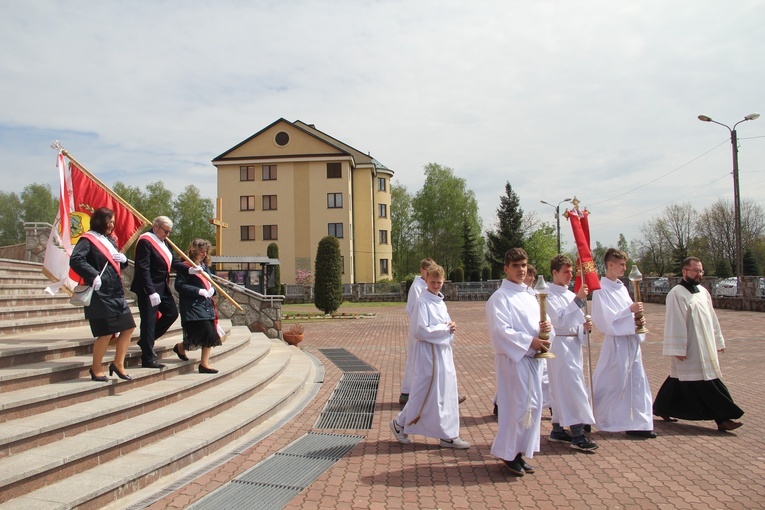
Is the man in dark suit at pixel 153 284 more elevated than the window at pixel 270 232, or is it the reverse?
the window at pixel 270 232

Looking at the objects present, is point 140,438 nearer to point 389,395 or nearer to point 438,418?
point 438,418

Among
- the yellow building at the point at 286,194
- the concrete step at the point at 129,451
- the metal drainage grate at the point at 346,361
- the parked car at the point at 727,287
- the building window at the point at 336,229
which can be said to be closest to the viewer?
the concrete step at the point at 129,451

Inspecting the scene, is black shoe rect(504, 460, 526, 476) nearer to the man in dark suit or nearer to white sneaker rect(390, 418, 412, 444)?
white sneaker rect(390, 418, 412, 444)

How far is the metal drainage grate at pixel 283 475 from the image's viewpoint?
171 inches

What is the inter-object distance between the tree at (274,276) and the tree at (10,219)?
41775 millimetres

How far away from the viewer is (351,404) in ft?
26.0

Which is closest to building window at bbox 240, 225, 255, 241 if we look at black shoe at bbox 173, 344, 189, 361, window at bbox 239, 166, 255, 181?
window at bbox 239, 166, 255, 181

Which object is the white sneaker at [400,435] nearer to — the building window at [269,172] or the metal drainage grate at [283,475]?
the metal drainage grate at [283,475]

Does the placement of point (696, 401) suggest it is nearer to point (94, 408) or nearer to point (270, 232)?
point (94, 408)

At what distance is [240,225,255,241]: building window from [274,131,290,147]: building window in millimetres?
7375

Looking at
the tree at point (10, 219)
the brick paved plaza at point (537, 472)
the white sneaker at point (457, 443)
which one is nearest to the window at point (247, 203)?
the tree at point (10, 219)

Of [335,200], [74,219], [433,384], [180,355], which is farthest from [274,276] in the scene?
[433,384]

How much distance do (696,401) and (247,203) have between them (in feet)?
144

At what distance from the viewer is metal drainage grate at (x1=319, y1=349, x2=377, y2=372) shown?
1118 centimetres
